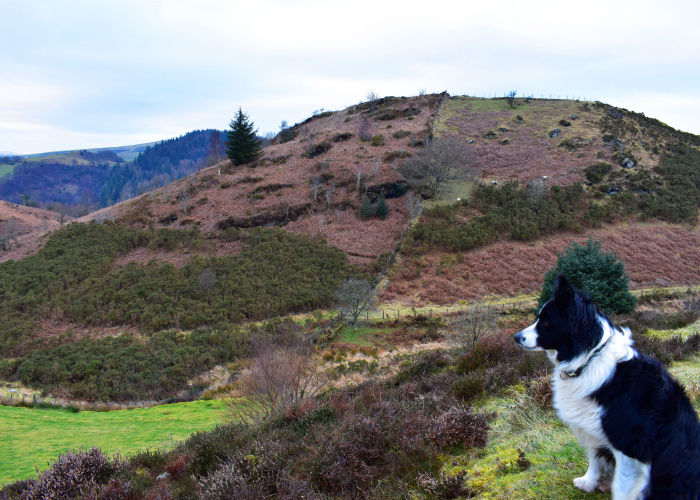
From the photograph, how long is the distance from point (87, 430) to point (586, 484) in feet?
45.3

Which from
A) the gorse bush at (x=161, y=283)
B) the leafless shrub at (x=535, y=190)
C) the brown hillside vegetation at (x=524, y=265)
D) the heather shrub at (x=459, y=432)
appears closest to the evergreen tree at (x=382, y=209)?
the brown hillside vegetation at (x=524, y=265)

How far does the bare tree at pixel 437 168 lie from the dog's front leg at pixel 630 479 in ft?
103

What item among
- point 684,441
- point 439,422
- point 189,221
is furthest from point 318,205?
point 684,441

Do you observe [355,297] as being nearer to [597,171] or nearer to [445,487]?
[445,487]

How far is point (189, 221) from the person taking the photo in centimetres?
3272

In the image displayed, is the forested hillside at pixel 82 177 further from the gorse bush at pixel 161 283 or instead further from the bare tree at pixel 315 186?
the gorse bush at pixel 161 283

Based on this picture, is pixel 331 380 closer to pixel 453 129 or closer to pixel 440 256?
pixel 440 256

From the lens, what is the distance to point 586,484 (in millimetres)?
2961

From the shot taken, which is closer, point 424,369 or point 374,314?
point 424,369

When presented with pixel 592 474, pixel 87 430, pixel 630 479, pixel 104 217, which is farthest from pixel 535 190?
pixel 104 217

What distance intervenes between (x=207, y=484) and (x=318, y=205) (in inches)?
1193

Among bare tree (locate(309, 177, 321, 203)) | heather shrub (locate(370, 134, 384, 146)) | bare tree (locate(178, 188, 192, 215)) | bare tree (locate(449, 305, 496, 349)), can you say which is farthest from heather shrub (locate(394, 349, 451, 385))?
heather shrub (locate(370, 134, 384, 146))

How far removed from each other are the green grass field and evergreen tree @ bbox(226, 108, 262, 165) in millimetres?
33967

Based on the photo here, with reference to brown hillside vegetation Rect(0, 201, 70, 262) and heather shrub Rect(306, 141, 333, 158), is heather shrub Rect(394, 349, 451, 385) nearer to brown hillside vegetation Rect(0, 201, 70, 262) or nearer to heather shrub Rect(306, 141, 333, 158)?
heather shrub Rect(306, 141, 333, 158)
